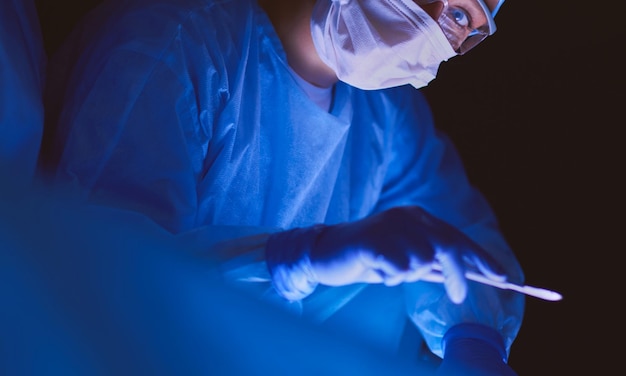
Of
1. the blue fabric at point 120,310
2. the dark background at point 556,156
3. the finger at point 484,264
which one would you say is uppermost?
A: the blue fabric at point 120,310

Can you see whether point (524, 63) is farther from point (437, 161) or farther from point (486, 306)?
point (486, 306)

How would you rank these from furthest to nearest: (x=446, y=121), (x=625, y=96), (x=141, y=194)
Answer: (x=446, y=121) → (x=625, y=96) → (x=141, y=194)

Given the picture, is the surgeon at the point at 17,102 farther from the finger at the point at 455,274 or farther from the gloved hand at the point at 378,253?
the finger at the point at 455,274

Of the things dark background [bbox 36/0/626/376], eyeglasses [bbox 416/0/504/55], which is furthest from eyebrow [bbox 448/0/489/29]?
dark background [bbox 36/0/626/376]

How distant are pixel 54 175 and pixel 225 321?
16.9 inches

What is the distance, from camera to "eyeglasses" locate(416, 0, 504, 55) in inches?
54.9

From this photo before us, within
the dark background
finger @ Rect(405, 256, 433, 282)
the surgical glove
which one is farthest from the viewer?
the dark background

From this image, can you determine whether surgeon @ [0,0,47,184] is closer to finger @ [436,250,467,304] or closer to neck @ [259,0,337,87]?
neck @ [259,0,337,87]

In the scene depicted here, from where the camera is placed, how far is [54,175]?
3.80 feet

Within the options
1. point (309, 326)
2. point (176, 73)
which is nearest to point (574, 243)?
point (309, 326)

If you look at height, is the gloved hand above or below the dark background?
above

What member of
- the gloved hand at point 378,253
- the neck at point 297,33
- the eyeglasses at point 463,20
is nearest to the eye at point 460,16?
the eyeglasses at point 463,20

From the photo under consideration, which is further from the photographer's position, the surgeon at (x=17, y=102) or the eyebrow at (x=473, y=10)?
the eyebrow at (x=473, y=10)

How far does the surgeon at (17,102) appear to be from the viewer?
3.48 feet
